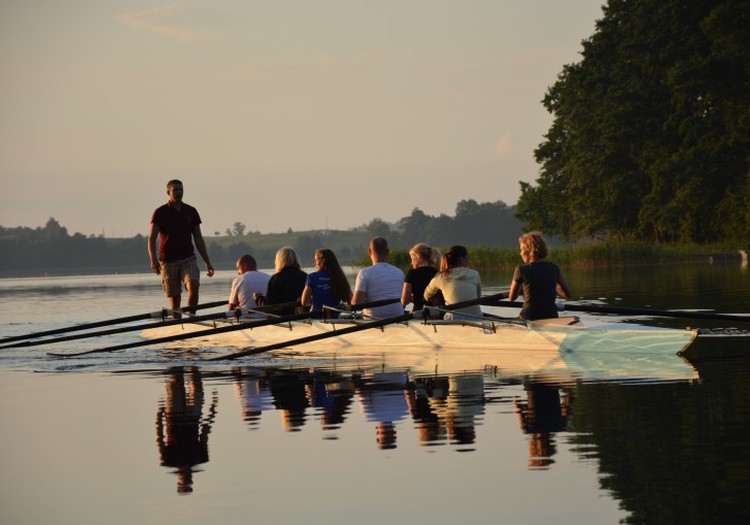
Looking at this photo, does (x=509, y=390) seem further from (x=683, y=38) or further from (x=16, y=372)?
(x=683, y=38)

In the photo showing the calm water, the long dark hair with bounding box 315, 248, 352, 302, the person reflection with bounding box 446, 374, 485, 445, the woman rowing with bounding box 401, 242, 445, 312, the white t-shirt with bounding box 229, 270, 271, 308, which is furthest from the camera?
the white t-shirt with bounding box 229, 270, 271, 308

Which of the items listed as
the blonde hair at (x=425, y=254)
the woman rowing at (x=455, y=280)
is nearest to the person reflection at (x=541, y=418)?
the woman rowing at (x=455, y=280)

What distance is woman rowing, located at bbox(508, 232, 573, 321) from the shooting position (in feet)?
48.5

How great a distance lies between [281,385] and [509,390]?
2.69 meters

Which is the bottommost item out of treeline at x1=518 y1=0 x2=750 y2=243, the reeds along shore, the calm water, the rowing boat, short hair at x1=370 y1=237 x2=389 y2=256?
the calm water

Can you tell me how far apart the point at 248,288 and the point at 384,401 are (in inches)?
308

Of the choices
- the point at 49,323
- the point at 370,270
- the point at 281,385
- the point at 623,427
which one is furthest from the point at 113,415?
the point at 49,323

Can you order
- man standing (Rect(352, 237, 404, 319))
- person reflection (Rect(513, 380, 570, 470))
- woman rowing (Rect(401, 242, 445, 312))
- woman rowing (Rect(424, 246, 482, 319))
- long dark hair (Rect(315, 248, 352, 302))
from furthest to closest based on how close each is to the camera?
long dark hair (Rect(315, 248, 352, 302)) → man standing (Rect(352, 237, 404, 319)) → woman rowing (Rect(401, 242, 445, 312)) → woman rowing (Rect(424, 246, 482, 319)) → person reflection (Rect(513, 380, 570, 470))

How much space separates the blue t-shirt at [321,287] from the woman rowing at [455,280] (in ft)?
5.82

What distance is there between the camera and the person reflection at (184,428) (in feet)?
27.7

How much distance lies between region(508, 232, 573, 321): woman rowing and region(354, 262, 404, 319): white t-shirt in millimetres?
2345

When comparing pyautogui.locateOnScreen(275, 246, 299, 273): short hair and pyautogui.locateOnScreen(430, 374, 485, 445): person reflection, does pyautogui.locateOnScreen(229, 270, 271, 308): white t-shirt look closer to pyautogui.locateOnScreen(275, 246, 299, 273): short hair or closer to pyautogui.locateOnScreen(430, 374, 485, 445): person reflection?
pyautogui.locateOnScreen(275, 246, 299, 273): short hair

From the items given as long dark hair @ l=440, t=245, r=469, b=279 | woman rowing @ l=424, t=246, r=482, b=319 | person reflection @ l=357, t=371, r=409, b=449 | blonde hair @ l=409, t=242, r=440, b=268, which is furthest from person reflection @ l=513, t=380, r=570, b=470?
blonde hair @ l=409, t=242, r=440, b=268

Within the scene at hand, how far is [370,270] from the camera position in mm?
16938
